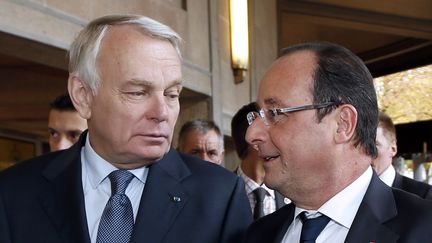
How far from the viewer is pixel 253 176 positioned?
161 inches

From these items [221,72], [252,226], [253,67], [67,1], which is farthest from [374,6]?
[252,226]

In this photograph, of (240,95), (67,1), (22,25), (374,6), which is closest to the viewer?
(22,25)

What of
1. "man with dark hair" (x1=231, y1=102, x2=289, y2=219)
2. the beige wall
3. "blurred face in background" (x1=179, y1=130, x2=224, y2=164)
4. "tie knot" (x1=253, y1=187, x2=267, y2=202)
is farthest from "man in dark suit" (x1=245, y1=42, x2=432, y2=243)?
"blurred face in background" (x1=179, y1=130, x2=224, y2=164)

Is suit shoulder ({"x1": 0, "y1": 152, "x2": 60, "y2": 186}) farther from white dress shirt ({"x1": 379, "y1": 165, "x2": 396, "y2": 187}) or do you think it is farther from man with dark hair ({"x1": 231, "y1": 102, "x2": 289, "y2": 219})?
white dress shirt ({"x1": 379, "y1": 165, "x2": 396, "y2": 187})

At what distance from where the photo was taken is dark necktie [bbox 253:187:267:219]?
3.66 m

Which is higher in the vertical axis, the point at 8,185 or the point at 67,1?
the point at 67,1

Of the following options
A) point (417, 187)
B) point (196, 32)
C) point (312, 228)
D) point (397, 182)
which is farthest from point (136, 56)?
point (196, 32)

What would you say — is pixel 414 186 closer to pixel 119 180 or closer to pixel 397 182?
pixel 397 182

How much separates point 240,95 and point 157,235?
5556mm

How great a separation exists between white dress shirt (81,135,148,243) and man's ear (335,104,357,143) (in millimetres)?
598

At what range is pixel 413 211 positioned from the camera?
6.43 ft

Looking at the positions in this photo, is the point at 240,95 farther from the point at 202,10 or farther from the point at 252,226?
the point at 252,226

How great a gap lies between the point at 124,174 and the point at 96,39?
16.0 inches

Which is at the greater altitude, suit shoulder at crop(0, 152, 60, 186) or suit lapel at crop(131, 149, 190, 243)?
suit shoulder at crop(0, 152, 60, 186)
